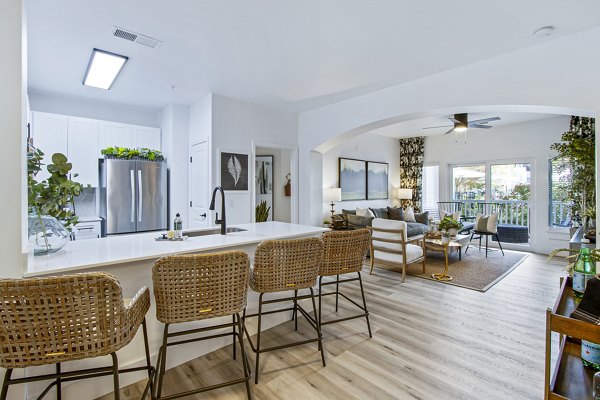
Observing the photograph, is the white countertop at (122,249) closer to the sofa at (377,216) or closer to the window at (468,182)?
the sofa at (377,216)

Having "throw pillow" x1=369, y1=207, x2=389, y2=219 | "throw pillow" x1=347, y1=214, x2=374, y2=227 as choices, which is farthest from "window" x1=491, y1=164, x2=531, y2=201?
"throw pillow" x1=347, y1=214, x2=374, y2=227

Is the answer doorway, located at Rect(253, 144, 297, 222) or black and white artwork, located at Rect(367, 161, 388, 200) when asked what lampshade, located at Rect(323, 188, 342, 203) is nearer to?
doorway, located at Rect(253, 144, 297, 222)

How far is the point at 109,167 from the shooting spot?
4.40m

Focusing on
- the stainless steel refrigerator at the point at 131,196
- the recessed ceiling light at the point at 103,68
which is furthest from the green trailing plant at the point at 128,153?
the recessed ceiling light at the point at 103,68

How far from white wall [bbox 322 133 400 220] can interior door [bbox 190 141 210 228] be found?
258 cm

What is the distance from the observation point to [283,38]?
2.85 m

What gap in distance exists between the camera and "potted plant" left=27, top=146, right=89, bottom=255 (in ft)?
5.65

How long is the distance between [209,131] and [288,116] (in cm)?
165

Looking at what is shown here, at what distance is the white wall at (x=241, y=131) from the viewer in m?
4.54

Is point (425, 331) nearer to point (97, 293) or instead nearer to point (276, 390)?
point (276, 390)

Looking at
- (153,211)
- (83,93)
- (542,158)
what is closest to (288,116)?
(153,211)

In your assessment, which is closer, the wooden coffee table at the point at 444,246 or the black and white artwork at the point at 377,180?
the wooden coffee table at the point at 444,246

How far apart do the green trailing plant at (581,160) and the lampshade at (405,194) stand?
3.24m

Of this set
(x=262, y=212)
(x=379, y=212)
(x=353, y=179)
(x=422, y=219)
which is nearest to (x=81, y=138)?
(x=262, y=212)
